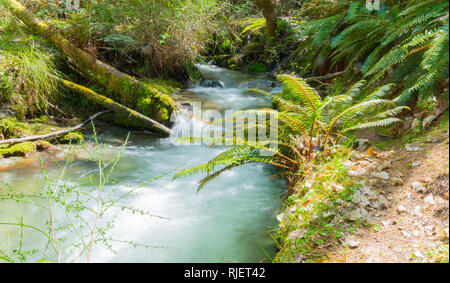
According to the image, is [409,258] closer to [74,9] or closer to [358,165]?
[358,165]

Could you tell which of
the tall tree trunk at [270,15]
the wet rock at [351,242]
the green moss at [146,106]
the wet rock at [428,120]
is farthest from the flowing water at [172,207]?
the tall tree trunk at [270,15]

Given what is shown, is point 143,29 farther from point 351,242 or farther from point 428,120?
point 351,242

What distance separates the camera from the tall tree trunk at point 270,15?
833 cm

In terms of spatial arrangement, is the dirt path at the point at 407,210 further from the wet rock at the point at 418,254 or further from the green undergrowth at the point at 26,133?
the green undergrowth at the point at 26,133

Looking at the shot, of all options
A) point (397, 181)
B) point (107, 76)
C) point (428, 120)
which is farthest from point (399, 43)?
point (107, 76)

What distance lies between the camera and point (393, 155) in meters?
2.49

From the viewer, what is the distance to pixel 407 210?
192 centimetres

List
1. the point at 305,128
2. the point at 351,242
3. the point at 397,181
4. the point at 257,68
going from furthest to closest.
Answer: the point at 257,68, the point at 305,128, the point at 397,181, the point at 351,242

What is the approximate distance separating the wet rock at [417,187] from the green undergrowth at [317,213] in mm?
373

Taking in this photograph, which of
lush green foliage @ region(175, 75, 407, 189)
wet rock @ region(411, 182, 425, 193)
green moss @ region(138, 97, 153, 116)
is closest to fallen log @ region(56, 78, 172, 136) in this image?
green moss @ region(138, 97, 153, 116)

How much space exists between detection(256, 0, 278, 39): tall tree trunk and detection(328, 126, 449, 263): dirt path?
278 inches

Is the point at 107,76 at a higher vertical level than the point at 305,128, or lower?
higher

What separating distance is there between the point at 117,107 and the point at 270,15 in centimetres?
543
